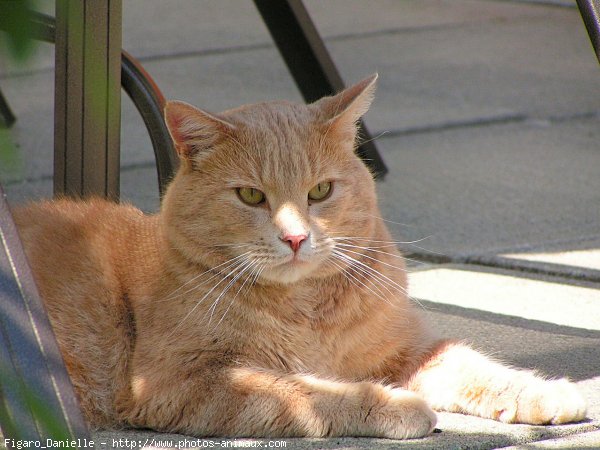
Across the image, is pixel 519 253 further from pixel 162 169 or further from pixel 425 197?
pixel 162 169

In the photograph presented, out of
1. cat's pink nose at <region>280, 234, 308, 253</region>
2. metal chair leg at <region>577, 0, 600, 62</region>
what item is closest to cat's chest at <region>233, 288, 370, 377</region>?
cat's pink nose at <region>280, 234, 308, 253</region>

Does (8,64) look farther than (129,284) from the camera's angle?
No

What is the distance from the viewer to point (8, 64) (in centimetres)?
74

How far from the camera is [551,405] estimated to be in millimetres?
2295

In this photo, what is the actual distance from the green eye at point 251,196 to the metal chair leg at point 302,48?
88.5 inches

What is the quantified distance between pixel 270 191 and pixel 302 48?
7.91 feet

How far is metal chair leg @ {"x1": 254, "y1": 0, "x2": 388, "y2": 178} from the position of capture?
464 cm

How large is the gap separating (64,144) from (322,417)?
1.53 meters

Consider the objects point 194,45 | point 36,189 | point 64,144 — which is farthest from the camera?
point 194,45

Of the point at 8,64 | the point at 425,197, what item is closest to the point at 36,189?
the point at 425,197

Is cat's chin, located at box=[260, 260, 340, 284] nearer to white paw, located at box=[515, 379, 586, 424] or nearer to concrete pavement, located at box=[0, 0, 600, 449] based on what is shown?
concrete pavement, located at box=[0, 0, 600, 449]

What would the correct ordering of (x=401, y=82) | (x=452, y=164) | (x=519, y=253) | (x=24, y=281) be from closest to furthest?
(x=24, y=281)
(x=519, y=253)
(x=452, y=164)
(x=401, y=82)

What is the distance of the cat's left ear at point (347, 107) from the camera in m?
2.57

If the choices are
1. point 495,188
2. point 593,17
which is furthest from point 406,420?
point 495,188
